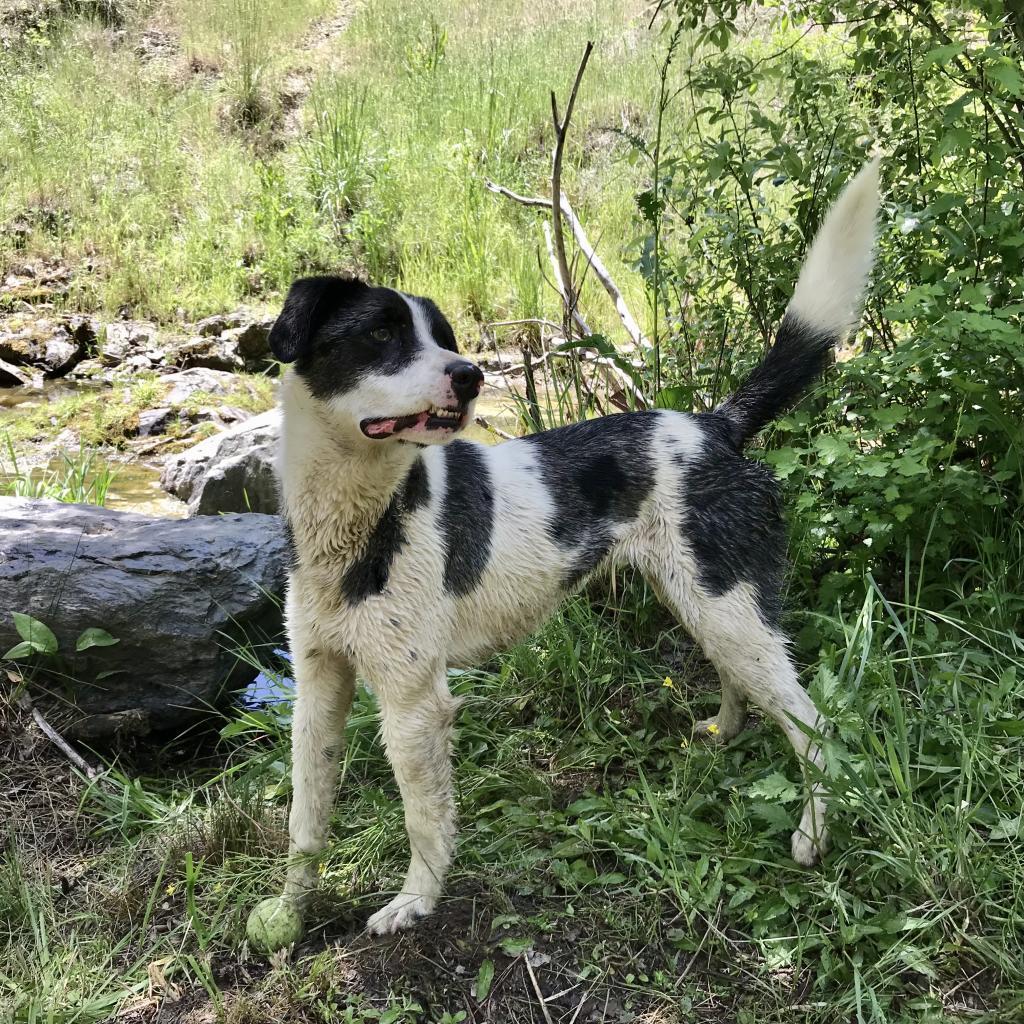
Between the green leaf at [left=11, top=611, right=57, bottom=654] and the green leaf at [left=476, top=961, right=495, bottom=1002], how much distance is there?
1.78m

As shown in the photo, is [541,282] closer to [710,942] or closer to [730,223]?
[730,223]

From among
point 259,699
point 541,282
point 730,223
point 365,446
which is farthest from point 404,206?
point 365,446

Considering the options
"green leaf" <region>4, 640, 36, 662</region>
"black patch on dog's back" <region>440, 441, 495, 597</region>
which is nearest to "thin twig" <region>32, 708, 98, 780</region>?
"green leaf" <region>4, 640, 36, 662</region>

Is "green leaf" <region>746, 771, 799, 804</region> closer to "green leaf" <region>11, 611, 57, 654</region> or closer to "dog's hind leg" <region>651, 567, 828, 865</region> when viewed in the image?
"dog's hind leg" <region>651, 567, 828, 865</region>

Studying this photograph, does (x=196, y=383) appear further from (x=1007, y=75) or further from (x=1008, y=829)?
(x=1008, y=829)

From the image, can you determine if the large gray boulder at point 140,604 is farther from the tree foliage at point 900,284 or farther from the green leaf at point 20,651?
the tree foliage at point 900,284

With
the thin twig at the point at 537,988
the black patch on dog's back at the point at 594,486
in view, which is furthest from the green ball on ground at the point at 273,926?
the black patch on dog's back at the point at 594,486

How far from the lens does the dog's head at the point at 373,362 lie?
236cm

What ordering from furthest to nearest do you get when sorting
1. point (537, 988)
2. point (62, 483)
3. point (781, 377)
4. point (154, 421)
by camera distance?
point (154, 421) < point (62, 483) < point (781, 377) < point (537, 988)

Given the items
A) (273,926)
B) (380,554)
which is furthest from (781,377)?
(273,926)

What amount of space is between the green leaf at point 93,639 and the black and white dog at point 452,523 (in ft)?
3.25

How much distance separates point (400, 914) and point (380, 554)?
3.15 feet

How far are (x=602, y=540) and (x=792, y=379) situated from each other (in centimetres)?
77

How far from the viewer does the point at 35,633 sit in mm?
3281
